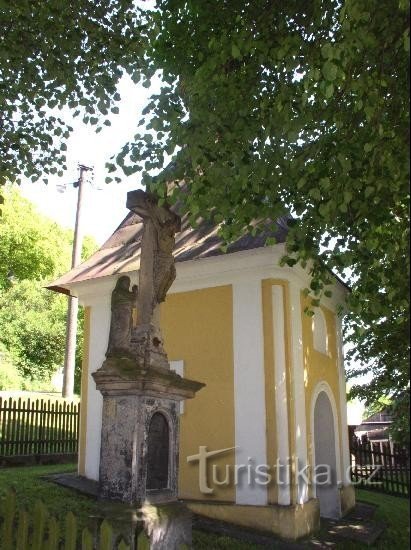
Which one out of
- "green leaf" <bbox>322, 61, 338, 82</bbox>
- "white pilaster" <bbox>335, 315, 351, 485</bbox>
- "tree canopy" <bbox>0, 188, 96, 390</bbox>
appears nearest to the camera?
"green leaf" <bbox>322, 61, 338, 82</bbox>

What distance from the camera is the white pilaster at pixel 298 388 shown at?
8.69 meters

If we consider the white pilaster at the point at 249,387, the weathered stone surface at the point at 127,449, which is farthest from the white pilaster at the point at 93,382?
the weathered stone surface at the point at 127,449

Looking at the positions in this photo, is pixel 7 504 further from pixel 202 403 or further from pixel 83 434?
pixel 83 434

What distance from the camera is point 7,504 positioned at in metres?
4.94

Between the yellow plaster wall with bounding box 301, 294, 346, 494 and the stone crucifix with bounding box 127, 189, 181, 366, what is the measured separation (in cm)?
328

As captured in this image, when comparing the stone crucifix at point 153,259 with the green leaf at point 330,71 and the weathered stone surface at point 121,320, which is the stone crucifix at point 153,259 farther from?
the green leaf at point 330,71

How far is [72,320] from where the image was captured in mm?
22250

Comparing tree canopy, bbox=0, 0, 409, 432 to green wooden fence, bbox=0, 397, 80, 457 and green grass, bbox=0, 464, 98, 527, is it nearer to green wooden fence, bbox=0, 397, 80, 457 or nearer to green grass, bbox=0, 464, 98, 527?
green grass, bbox=0, 464, 98, 527

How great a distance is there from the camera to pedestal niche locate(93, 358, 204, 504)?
18.3 feet

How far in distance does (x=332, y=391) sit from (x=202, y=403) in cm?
331

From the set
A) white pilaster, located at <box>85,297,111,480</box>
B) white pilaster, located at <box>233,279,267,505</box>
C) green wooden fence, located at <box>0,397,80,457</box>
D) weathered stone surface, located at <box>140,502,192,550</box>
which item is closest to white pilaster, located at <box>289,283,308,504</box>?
white pilaster, located at <box>233,279,267,505</box>

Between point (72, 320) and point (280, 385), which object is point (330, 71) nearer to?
point (280, 385)

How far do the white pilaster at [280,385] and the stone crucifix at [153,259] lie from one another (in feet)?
9.22

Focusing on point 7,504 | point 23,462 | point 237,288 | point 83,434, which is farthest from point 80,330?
point 7,504
